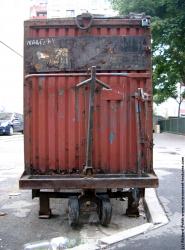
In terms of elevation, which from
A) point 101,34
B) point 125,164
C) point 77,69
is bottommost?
point 125,164

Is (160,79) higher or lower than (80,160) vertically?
higher

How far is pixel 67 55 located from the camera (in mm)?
7891

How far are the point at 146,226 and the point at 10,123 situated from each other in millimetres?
25963

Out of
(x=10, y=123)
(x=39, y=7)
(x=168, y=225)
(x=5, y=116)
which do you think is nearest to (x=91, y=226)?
(x=168, y=225)

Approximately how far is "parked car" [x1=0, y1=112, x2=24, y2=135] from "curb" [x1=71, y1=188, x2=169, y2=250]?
76.9 ft

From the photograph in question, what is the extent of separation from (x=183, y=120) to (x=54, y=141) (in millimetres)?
33698

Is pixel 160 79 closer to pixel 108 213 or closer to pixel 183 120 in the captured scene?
pixel 183 120

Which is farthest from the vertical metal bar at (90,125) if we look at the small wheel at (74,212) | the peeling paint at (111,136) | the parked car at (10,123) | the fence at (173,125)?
the fence at (173,125)

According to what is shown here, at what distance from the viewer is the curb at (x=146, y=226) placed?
6512 mm

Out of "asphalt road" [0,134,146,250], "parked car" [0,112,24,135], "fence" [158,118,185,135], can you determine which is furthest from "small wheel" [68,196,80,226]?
"fence" [158,118,185,135]

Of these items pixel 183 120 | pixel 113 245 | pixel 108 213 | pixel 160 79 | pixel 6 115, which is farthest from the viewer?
pixel 183 120

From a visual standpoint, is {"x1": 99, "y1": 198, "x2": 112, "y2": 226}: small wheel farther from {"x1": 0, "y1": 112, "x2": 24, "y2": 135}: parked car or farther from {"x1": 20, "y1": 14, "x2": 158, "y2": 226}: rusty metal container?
{"x1": 0, "y1": 112, "x2": 24, "y2": 135}: parked car

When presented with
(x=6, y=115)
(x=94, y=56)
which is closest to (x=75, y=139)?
(x=94, y=56)

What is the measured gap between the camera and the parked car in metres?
32.2
